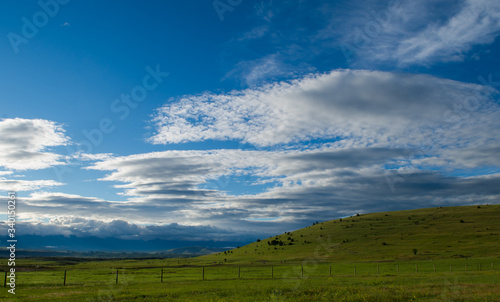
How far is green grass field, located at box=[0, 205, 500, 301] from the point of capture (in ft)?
121

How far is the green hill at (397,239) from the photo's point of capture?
108938 mm

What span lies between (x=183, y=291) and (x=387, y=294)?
22.8m

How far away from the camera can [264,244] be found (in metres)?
164

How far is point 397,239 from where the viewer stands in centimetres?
12875

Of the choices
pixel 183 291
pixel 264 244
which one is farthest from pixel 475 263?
pixel 264 244

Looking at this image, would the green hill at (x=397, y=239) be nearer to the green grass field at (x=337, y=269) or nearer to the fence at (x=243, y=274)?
the green grass field at (x=337, y=269)

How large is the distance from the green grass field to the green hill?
12.1 inches

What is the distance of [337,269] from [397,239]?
5930 cm

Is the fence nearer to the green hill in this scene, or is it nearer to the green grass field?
the green grass field

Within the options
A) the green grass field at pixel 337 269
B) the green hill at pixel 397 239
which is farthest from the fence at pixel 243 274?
the green hill at pixel 397 239

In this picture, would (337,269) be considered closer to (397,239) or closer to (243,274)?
(243,274)

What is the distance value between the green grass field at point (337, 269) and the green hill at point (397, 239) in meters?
0.31

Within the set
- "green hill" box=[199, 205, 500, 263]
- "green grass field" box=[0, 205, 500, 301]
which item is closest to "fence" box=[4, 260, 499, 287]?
"green grass field" box=[0, 205, 500, 301]

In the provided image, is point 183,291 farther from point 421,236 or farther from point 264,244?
point 264,244
